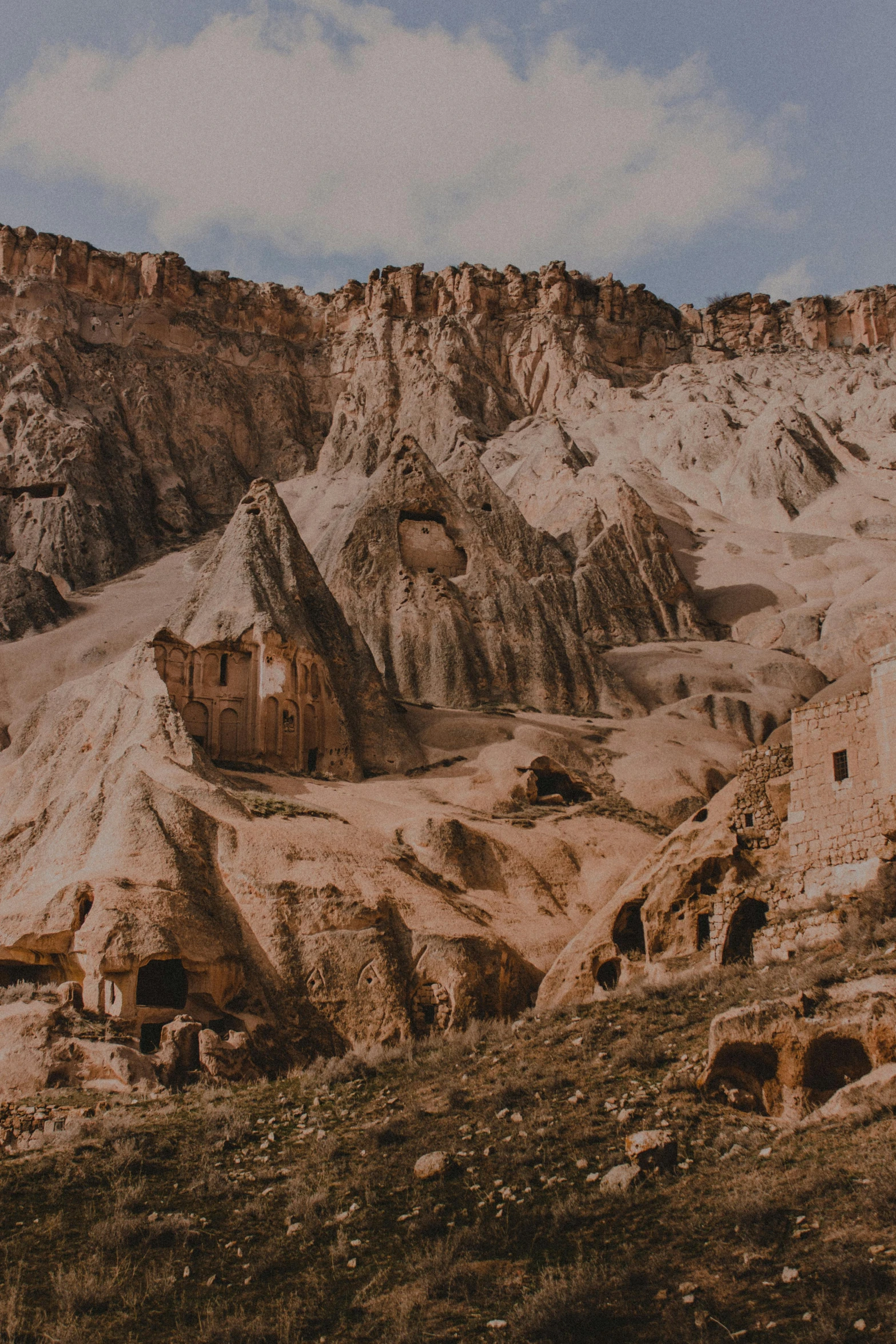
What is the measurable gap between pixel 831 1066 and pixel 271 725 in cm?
3042

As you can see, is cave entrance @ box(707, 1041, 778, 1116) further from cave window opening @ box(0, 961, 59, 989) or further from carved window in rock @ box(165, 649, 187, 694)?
carved window in rock @ box(165, 649, 187, 694)

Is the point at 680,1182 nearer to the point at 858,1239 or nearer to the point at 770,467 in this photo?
the point at 858,1239

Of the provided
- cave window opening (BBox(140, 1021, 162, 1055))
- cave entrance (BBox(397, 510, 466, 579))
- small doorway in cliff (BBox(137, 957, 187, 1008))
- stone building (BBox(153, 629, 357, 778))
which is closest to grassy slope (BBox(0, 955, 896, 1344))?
cave window opening (BBox(140, 1021, 162, 1055))

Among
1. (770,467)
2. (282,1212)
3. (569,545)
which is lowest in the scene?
(282,1212)

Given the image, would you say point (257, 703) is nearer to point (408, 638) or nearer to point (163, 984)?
point (408, 638)

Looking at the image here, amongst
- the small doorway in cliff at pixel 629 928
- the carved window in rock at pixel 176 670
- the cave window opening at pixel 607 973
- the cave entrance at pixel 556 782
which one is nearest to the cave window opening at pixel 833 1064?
the cave window opening at pixel 607 973

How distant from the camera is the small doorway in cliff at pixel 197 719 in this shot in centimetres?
4153

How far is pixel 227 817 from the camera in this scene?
2973 cm

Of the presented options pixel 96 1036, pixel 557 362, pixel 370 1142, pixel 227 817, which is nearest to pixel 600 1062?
pixel 370 1142

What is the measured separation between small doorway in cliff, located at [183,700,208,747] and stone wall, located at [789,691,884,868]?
24.9 meters

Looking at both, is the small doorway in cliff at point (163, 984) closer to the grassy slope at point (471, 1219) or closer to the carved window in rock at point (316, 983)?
the carved window in rock at point (316, 983)

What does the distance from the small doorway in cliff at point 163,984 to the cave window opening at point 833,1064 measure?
13.9 meters

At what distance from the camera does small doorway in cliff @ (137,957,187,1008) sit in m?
24.2

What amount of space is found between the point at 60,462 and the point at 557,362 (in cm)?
4266
